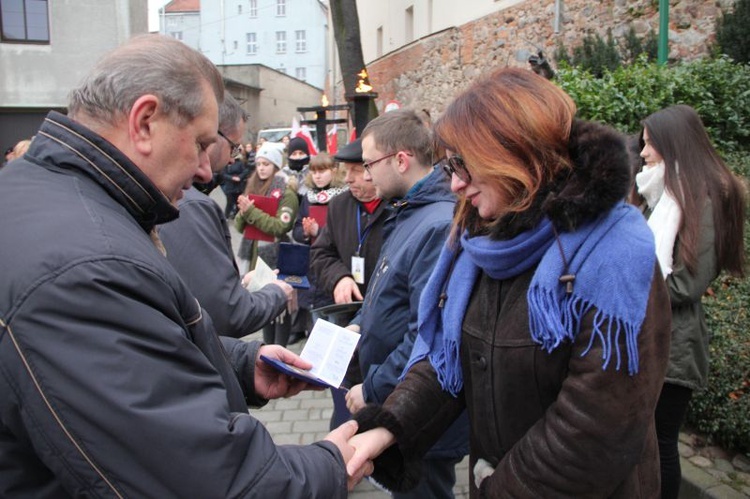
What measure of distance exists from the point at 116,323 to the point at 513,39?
1710 cm

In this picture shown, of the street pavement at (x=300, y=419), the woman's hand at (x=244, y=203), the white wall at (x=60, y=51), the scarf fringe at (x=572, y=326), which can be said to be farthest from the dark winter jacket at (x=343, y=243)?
the white wall at (x=60, y=51)

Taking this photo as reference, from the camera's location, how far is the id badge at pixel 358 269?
3.94m

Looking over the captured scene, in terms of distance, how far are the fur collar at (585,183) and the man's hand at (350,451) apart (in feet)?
2.70

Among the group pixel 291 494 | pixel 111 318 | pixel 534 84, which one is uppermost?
pixel 534 84

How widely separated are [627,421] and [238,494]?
99 centimetres

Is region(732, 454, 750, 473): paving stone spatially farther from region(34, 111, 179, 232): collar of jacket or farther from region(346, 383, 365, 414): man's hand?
region(34, 111, 179, 232): collar of jacket

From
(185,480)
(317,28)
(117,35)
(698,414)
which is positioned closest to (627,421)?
(185,480)

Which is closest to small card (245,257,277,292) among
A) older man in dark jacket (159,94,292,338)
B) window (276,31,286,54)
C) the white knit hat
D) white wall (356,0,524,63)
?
older man in dark jacket (159,94,292,338)

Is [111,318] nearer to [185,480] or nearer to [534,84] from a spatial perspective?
[185,480]

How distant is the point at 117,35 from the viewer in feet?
57.3

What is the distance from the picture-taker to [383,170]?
10.5 feet

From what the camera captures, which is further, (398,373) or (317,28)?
(317,28)

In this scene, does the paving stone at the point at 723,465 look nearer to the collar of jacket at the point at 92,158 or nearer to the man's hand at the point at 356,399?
the man's hand at the point at 356,399

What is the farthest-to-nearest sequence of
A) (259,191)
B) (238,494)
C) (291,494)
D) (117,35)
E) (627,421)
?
(117,35) < (259,191) < (627,421) < (291,494) < (238,494)
